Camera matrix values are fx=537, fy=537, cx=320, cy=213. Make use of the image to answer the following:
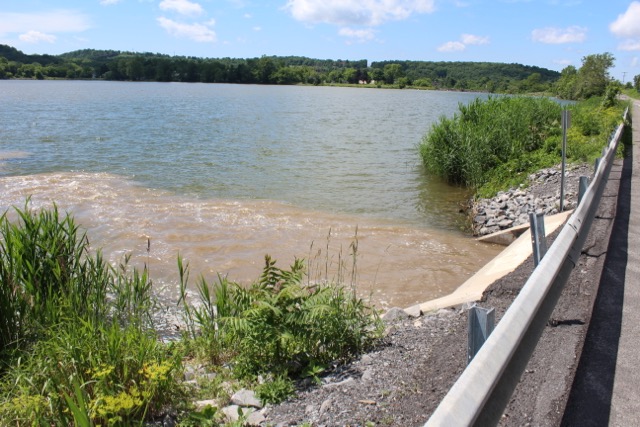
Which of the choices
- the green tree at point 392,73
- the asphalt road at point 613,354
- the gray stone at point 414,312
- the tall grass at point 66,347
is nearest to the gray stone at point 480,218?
the asphalt road at point 613,354

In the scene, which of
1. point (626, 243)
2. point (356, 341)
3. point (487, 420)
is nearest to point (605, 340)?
point (356, 341)

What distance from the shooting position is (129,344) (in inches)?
189

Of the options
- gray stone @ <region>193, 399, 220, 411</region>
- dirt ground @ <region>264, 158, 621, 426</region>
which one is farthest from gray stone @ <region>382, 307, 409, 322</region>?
gray stone @ <region>193, 399, 220, 411</region>

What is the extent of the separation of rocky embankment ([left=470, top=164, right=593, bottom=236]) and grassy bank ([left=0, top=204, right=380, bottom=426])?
344 inches

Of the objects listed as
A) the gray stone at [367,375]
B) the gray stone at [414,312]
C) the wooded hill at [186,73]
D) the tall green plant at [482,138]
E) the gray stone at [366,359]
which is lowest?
the gray stone at [414,312]

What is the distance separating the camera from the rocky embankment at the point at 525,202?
13.7 m

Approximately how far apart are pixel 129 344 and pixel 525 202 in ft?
40.0

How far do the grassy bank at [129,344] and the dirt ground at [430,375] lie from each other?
0.37m

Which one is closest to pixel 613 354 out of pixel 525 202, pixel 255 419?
pixel 255 419

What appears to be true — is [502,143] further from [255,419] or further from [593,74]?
[593,74]

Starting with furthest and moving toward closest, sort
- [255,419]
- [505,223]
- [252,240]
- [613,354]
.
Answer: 1. [505,223]
2. [252,240]
3. [255,419]
4. [613,354]

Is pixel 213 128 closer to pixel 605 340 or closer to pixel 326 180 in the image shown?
pixel 326 180

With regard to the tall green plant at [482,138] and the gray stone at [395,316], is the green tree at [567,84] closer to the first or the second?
the tall green plant at [482,138]

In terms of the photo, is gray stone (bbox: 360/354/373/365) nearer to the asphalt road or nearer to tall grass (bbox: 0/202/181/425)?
tall grass (bbox: 0/202/181/425)
